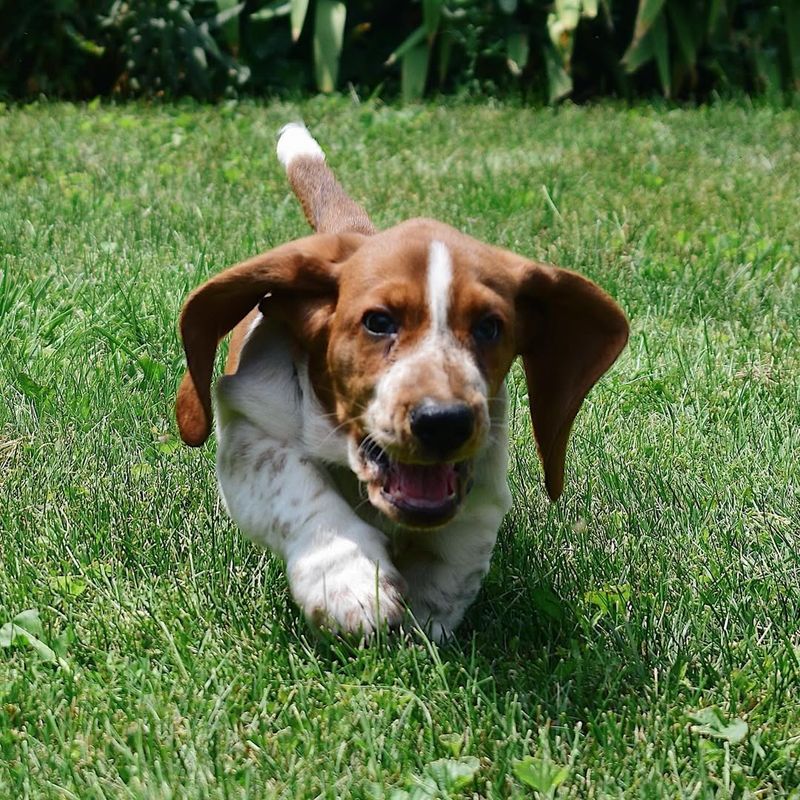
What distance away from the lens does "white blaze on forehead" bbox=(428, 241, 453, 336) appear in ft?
9.34

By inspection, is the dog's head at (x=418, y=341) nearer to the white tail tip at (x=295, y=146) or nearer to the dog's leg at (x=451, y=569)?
the dog's leg at (x=451, y=569)

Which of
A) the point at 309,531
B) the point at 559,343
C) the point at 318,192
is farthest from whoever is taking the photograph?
the point at 318,192

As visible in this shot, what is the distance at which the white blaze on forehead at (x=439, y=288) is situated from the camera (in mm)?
2848

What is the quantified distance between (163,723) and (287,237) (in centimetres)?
345

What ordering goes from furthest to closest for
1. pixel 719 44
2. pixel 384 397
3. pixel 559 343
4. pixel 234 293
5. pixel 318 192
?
pixel 719 44 < pixel 318 192 < pixel 559 343 < pixel 234 293 < pixel 384 397

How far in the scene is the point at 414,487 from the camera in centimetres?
285

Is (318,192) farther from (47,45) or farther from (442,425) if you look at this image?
(47,45)

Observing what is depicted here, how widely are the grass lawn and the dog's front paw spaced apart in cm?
7

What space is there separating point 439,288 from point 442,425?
1.12 feet

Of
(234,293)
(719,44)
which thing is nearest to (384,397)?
(234,293)

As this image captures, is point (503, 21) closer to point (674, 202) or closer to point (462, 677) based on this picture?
point (674, 202)

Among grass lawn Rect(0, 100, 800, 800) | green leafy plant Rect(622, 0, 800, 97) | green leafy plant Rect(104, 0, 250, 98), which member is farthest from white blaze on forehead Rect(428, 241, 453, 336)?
green leafy plant Rect(104, 0, 250, 98)

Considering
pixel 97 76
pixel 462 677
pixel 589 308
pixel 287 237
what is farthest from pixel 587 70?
pixel 462 677

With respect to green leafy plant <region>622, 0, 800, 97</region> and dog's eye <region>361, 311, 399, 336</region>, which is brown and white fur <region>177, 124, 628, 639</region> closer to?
dog's eye <region>361, 311, 399, 336</region>
